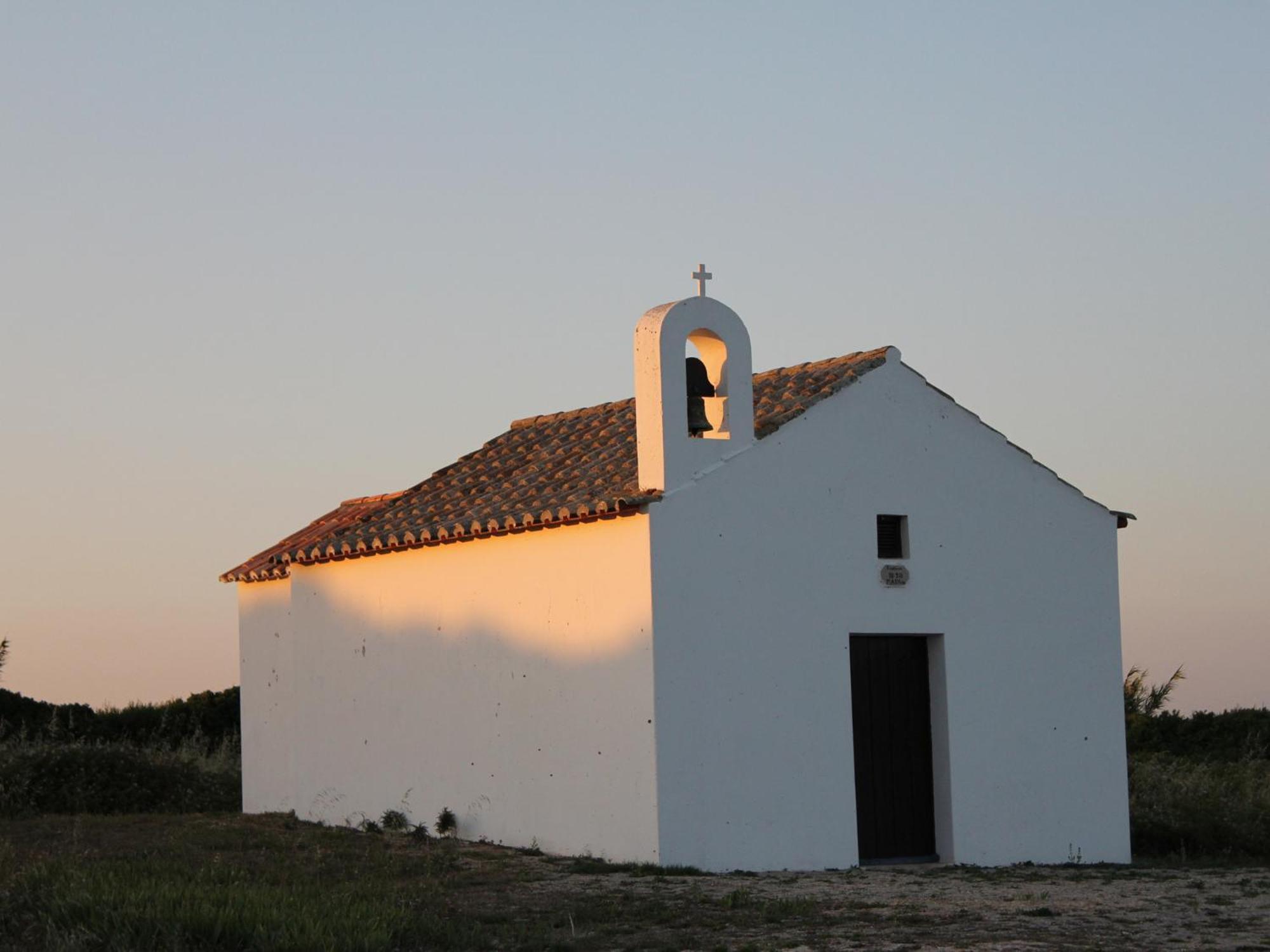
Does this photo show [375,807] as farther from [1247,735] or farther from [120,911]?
[1247,735]

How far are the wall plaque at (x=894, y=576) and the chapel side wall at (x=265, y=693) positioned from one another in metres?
8.62

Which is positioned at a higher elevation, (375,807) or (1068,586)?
(1068,586)

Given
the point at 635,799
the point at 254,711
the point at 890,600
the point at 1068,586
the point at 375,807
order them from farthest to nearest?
the point at 254,711 < the point at 375,807 < the point at 1068,586 < the point at 890,600 < the point at 635,799

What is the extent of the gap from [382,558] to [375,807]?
2890mm

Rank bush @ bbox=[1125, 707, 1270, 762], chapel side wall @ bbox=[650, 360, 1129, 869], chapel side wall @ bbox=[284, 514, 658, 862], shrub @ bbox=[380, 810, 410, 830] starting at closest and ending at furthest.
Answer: chapel side wall @ bbox=[650, 360, 1129, 869] → chapel side wall @ bbox=[284, 514, 658, 862] → shrub @ bbox=[380, 810, 410, 830] → bush @ bbox=[1125, 707, 1270, 762]

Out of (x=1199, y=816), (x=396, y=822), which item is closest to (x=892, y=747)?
(x=1199, y=816)

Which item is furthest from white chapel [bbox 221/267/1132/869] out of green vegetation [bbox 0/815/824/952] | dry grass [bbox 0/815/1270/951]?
green vegetation [bbox 0/815/824/952]

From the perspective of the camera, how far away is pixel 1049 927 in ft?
37.5

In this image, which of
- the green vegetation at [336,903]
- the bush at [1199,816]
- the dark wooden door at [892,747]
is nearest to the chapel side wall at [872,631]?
the dark wooden door at [892,747]

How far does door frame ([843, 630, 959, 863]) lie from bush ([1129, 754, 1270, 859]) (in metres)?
3.21

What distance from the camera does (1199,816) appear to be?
20.0 meters

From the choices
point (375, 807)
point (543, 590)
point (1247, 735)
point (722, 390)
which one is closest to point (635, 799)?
point (543, 590)

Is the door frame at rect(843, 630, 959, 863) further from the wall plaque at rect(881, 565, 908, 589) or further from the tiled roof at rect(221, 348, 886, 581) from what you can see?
the tiled roof at rect(221, 348, 886, 581)

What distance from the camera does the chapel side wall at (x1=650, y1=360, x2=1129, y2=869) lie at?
15320mm
